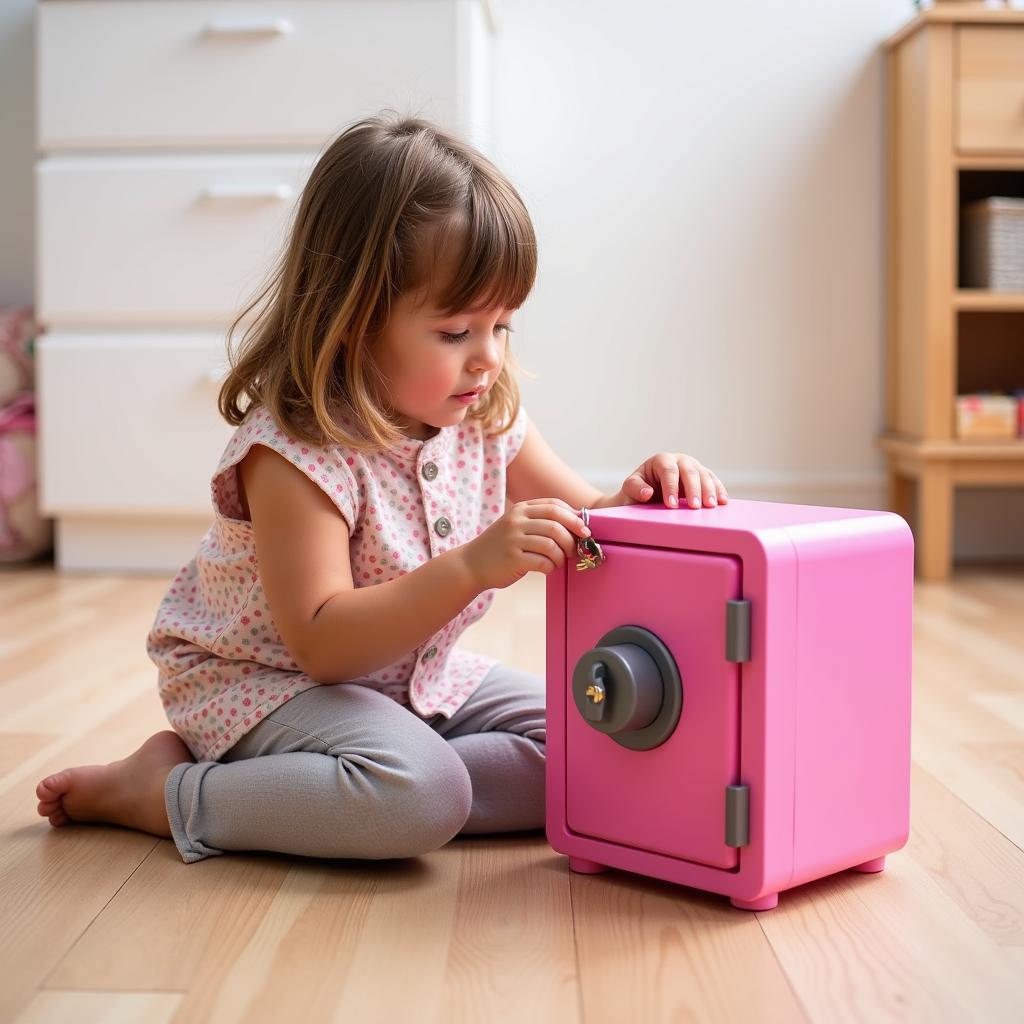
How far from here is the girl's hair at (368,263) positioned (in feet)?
3.05

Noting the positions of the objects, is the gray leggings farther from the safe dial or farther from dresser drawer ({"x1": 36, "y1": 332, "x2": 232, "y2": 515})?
dresser drawer ({"x1": 36, "y1": 332, "x2": 232, "y2": 515})

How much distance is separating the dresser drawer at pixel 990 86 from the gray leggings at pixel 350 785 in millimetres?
1388

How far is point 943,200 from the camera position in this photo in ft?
6.57

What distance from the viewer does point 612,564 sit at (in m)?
0.82

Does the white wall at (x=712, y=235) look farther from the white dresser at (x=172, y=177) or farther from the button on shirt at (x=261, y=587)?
the button on shirt at (x=261, y=587)

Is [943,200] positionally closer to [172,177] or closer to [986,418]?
[986,418]

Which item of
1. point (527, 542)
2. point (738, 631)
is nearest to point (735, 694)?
point (738, 631)

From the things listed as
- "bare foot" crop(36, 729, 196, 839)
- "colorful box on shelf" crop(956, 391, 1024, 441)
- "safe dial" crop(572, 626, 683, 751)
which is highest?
"colorful box on shelf" crop(956, 391, 1024, 441)

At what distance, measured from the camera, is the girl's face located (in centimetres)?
94

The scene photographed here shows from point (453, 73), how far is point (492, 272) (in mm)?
1091

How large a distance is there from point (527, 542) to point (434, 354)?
0.58 feet

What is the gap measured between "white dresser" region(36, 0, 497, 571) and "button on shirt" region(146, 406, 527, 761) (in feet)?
3.18

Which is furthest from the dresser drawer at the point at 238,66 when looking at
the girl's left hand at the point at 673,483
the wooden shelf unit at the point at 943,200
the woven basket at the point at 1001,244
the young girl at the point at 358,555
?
the girl's left hand at the point at 673,483

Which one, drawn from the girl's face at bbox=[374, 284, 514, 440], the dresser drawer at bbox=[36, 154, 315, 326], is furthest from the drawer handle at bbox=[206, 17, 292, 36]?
the girl's face at bbox=[374, 284, 514, 440]
